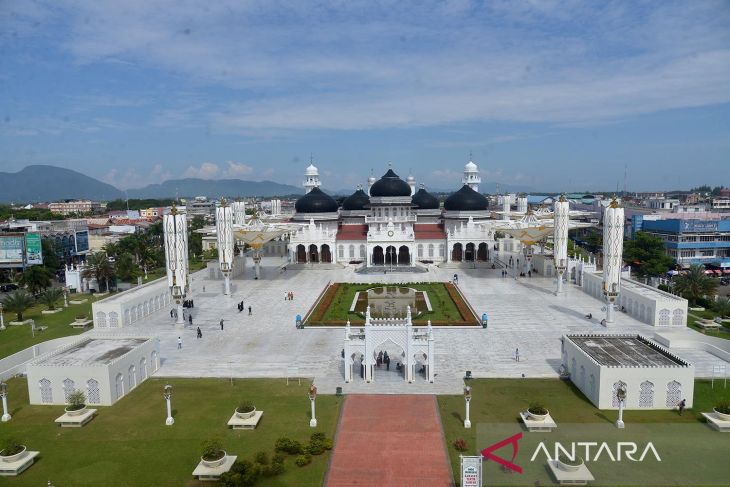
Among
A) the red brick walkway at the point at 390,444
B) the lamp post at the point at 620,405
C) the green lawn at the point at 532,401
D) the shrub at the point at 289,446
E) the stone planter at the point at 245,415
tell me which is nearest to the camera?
the red brick walkway at the point at 390,444

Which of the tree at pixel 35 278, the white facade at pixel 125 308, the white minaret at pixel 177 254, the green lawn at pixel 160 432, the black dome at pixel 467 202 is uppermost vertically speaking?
the black dome at pixel 467 202

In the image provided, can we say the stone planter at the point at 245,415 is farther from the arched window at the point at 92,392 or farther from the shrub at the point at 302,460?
the arched window at the point at 92,392

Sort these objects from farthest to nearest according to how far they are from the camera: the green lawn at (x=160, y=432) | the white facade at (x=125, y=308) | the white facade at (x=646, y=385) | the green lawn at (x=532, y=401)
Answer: the white facade at (x=125, y=308) → the white facade at (x=646, y=385) → the green lawn at (x=532, y=401) → the green lawn at (x=160, y=432)

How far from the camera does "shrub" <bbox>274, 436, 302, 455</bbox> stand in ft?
50.8

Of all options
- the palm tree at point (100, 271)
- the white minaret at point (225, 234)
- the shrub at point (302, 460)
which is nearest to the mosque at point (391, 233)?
the white minaret at point (225, 234)

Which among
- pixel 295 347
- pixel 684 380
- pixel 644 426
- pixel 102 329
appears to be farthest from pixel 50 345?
pixel 684 380

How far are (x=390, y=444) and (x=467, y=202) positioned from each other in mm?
Result: 46047

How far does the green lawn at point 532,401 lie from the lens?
16797 millimetres

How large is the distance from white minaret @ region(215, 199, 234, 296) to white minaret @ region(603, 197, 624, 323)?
26.6 metres

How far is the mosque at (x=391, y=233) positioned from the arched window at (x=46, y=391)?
116 ft

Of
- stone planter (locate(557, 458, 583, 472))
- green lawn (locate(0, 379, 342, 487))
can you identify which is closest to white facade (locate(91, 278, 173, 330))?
green lawn (locate(0, 379, 342, 487))

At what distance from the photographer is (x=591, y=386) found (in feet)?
62.7

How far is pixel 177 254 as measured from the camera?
30.2 metres

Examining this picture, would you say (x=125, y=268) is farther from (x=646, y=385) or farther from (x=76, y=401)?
(x=646, y=385)
